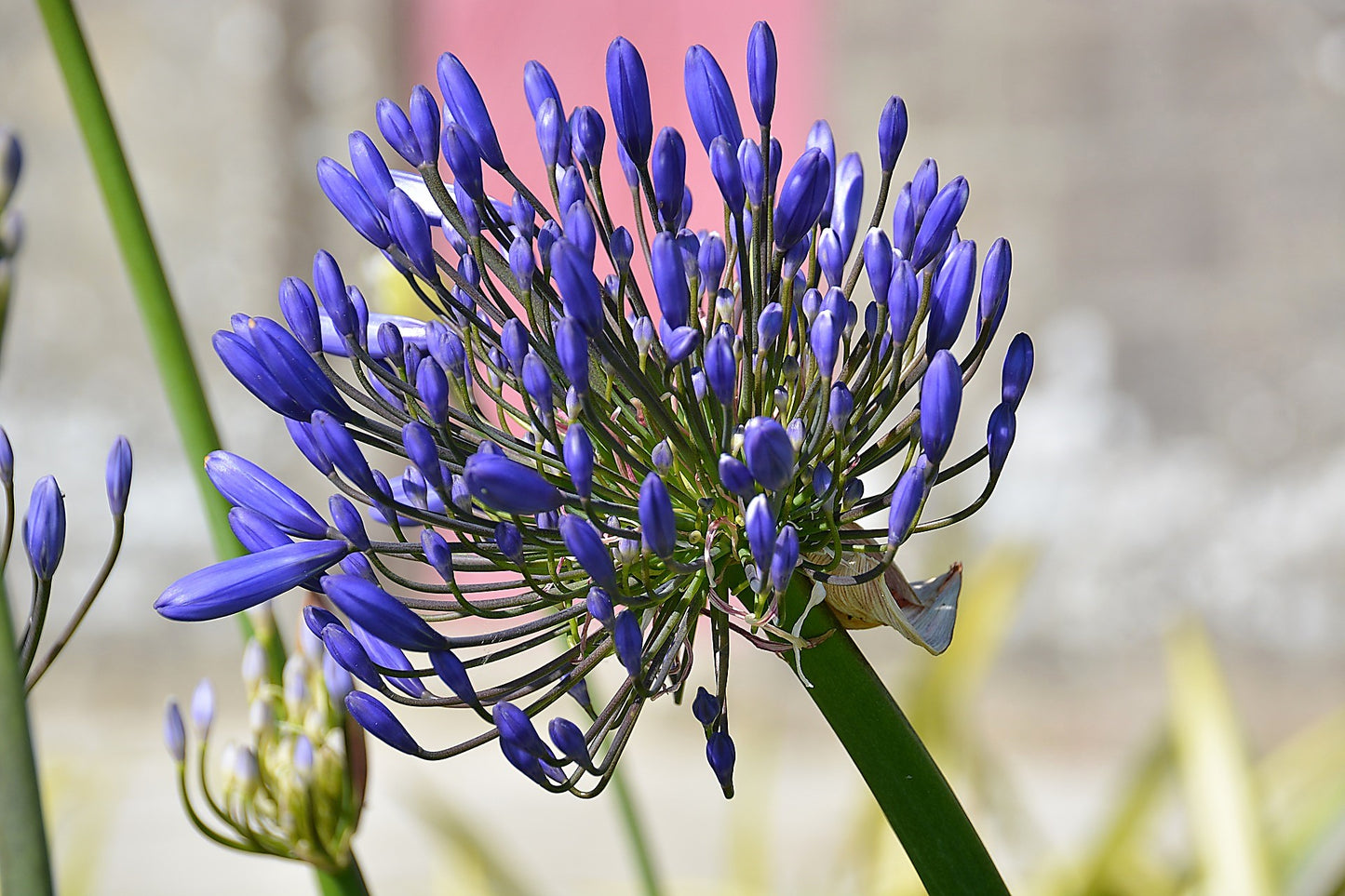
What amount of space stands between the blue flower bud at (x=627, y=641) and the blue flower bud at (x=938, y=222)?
0.17m

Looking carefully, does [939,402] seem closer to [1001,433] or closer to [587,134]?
[1001,433]

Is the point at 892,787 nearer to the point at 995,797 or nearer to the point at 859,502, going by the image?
the point at 859,502

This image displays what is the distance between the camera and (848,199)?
494 mm

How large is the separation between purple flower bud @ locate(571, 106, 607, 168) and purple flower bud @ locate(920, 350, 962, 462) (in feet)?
0.50

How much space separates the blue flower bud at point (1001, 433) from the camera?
15.4 inches

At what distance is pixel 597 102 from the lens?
10.5ft

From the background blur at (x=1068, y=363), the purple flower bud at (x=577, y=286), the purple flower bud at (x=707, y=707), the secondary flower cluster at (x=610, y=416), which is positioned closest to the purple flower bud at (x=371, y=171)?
the secondary flower cluster at (x=610, y=416)

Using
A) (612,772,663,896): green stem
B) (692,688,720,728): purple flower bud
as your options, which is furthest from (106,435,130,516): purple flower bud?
(612,772,663,896): green stem

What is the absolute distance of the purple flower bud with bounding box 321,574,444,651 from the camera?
1.14 ft

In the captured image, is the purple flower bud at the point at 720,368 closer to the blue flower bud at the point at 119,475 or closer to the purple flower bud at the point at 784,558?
the purple flower bud at the point at 784,558

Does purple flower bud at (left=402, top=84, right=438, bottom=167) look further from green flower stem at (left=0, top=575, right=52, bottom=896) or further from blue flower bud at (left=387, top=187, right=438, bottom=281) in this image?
green flower stem at (left=0, top=575, right=52, bottom=896)

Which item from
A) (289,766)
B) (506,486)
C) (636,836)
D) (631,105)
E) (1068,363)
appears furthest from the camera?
(1068,363)

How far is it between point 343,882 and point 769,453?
331 millimetres

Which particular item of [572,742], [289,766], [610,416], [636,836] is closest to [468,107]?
[610,416]
